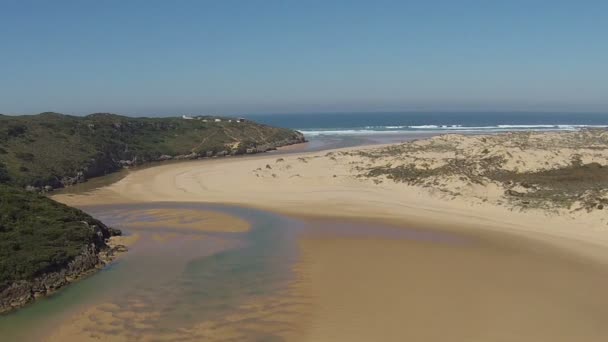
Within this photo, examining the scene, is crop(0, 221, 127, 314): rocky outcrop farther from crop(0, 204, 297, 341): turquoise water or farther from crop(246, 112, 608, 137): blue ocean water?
crop(246, 112, 608, 137): blue ocean water

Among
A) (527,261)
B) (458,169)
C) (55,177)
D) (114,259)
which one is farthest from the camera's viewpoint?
(55,177)

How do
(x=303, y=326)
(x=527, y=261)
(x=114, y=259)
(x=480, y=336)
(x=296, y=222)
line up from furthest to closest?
1. (x=296, y=222)
2. (x=114, y=259)
3. (x=527, y=261)
4. (x=303, y=326)
5. (x=480, y=336)

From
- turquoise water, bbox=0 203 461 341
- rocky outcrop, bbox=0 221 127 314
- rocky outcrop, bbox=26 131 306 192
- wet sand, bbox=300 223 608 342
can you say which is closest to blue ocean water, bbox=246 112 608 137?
rocky outcrop, bbox=26 131 306 192

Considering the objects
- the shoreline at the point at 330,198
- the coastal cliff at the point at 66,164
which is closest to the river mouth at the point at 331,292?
the coastal cliff at the point at 66,164

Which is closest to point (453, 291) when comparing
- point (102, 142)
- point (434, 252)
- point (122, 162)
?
point (434, 252)

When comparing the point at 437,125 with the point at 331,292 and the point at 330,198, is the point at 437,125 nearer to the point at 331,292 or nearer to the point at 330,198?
the point at 330,198

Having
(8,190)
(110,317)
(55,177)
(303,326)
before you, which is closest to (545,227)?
(303,326)

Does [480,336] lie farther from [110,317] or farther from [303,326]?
[110,317]

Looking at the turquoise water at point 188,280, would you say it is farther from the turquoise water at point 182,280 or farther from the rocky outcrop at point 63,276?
the rocky outcrop at point 63,276
